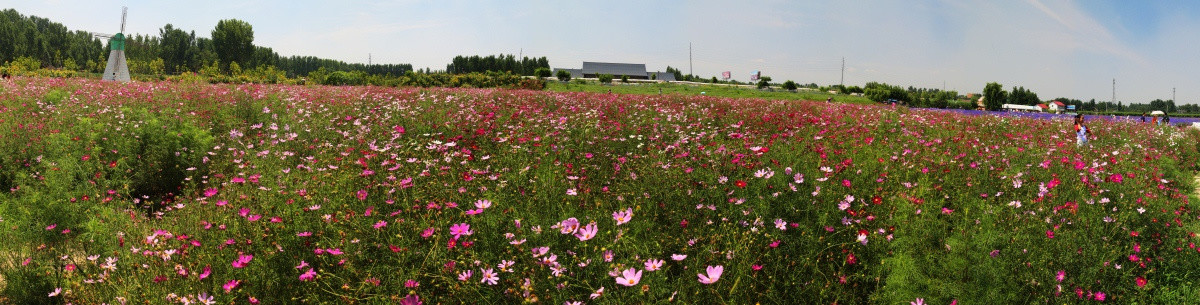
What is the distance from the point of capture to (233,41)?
70188 millimetres

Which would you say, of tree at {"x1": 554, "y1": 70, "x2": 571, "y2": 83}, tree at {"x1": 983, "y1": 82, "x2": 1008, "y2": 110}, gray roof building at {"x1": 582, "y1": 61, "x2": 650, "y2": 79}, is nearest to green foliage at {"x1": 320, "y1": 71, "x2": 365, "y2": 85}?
tree at {"x1": 554, "y1": 70, "x2": 571, "y2": 83}

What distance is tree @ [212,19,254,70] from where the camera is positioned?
69000 millimetres

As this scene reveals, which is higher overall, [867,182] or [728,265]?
[867,182]

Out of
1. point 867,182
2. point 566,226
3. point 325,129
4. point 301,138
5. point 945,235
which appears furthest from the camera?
point 325,129

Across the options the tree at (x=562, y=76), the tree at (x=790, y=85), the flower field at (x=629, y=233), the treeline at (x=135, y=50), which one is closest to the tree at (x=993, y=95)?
the tree at (x=790, y=85)

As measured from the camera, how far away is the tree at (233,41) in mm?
69000

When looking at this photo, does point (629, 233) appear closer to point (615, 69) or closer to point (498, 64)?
point (498, 64)

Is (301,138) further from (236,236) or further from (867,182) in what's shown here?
(867,182)

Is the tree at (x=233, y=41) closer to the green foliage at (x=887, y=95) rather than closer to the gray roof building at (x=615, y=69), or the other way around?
the gray roof building at (x=615, y=69)

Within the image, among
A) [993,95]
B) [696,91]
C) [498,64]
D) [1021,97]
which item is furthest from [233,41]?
[1021,97]

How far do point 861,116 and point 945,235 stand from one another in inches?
305

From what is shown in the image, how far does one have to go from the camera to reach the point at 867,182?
4016 mm

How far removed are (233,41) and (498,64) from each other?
34.1 metres

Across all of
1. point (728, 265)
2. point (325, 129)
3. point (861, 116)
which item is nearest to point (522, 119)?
point (325, 129)
